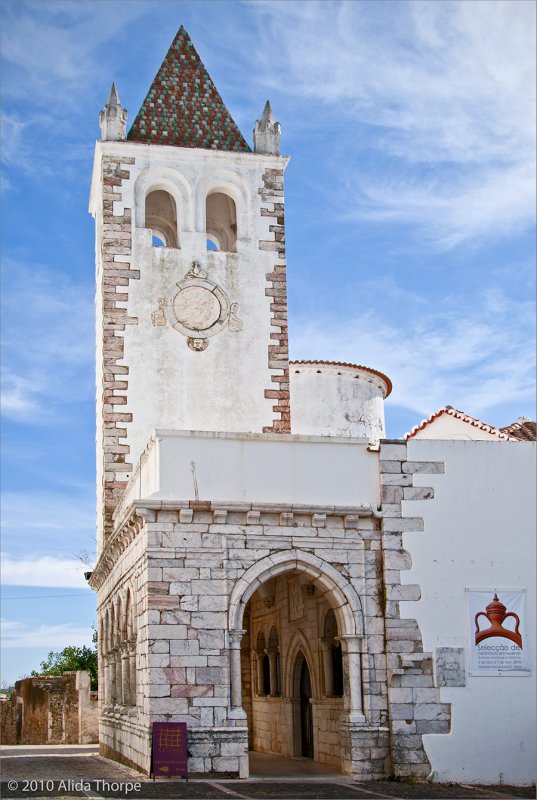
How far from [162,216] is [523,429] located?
29.6 ft

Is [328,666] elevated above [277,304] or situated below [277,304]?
below

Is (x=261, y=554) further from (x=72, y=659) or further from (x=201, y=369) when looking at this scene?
(x=72, y=659)

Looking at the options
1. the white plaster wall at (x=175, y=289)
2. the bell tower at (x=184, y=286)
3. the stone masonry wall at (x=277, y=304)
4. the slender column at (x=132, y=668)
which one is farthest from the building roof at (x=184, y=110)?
the slender column at (x=132, y=668)

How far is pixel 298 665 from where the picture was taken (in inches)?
726


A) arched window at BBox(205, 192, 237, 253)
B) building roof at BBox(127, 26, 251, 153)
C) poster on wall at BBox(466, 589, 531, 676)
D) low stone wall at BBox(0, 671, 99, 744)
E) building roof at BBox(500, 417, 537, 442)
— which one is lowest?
low stone wall at BBox(0, 671, 99, 744)

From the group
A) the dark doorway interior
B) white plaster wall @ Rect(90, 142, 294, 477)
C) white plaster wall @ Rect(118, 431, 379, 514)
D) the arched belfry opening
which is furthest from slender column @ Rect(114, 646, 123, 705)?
white plaster wall @ Rect(118, 431, 379, 514)

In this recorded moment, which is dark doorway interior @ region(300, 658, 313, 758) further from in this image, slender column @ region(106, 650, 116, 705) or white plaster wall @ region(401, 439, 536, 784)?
white plaster wall @ region(401, 439, 536, 784)

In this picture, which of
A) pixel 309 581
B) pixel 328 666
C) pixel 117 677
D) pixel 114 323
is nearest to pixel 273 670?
pixel 117 677

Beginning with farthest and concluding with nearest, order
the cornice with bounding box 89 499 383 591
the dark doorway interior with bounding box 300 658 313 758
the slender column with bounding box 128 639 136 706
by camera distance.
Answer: the dark doorway interior with bounding box 300 658 313 758, the slender column with bounding box 128 639 136 706, the cornice with bounding box 89 499 383 591

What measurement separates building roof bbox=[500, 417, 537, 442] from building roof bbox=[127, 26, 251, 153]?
8191 millimetres

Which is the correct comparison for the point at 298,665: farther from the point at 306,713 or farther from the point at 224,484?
the point at 224,484

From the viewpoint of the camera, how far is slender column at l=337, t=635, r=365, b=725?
1484 centimetres

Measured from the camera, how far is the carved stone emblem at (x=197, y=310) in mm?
20250

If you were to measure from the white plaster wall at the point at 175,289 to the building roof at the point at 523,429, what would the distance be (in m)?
5.72
